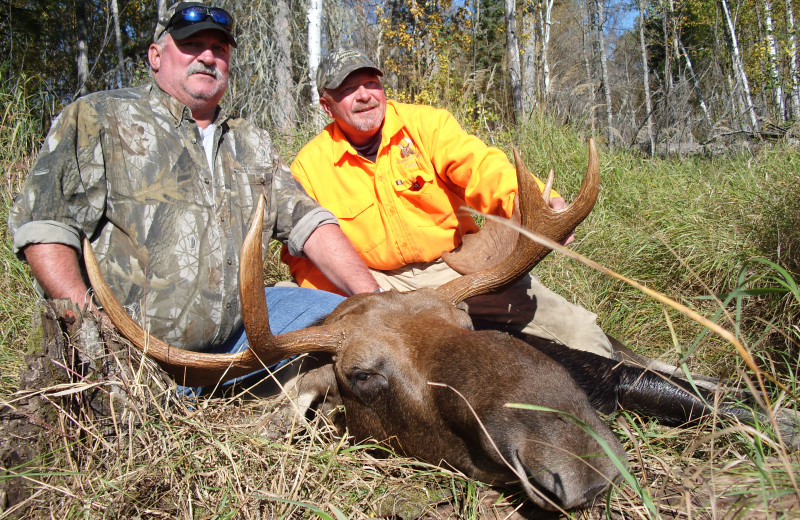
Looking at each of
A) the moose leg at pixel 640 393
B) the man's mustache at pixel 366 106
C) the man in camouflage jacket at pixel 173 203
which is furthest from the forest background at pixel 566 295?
the man's mustache at pixel 366 106

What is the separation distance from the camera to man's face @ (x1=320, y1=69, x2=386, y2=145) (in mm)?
4273

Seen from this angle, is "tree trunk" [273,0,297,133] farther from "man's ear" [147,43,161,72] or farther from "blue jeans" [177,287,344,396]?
"blue jeans" [177,287,344,396]

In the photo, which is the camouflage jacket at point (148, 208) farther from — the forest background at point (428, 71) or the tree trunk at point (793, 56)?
the tree trunk at point (793, 56)

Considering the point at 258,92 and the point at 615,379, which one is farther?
the point at 258,92

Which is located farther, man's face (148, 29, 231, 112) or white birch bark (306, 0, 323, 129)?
white birch bark (306, 0, 323, 129)

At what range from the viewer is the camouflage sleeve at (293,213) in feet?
12.4

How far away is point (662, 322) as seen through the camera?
459cm

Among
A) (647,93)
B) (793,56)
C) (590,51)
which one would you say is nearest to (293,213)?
(647,93)

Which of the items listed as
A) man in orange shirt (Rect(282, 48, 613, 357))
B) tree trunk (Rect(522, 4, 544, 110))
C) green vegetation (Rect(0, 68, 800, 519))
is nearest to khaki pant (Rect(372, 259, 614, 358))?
man in orange shirt (Rect(282, 48, 613, 357))

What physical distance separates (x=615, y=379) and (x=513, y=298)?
104 cm

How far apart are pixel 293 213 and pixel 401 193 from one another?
2.85 ft

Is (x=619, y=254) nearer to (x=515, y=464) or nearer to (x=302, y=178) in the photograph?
(x=302, y=178)

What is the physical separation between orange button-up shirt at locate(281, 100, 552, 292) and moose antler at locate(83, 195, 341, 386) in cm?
150

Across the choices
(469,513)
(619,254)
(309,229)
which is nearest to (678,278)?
(619,254)
